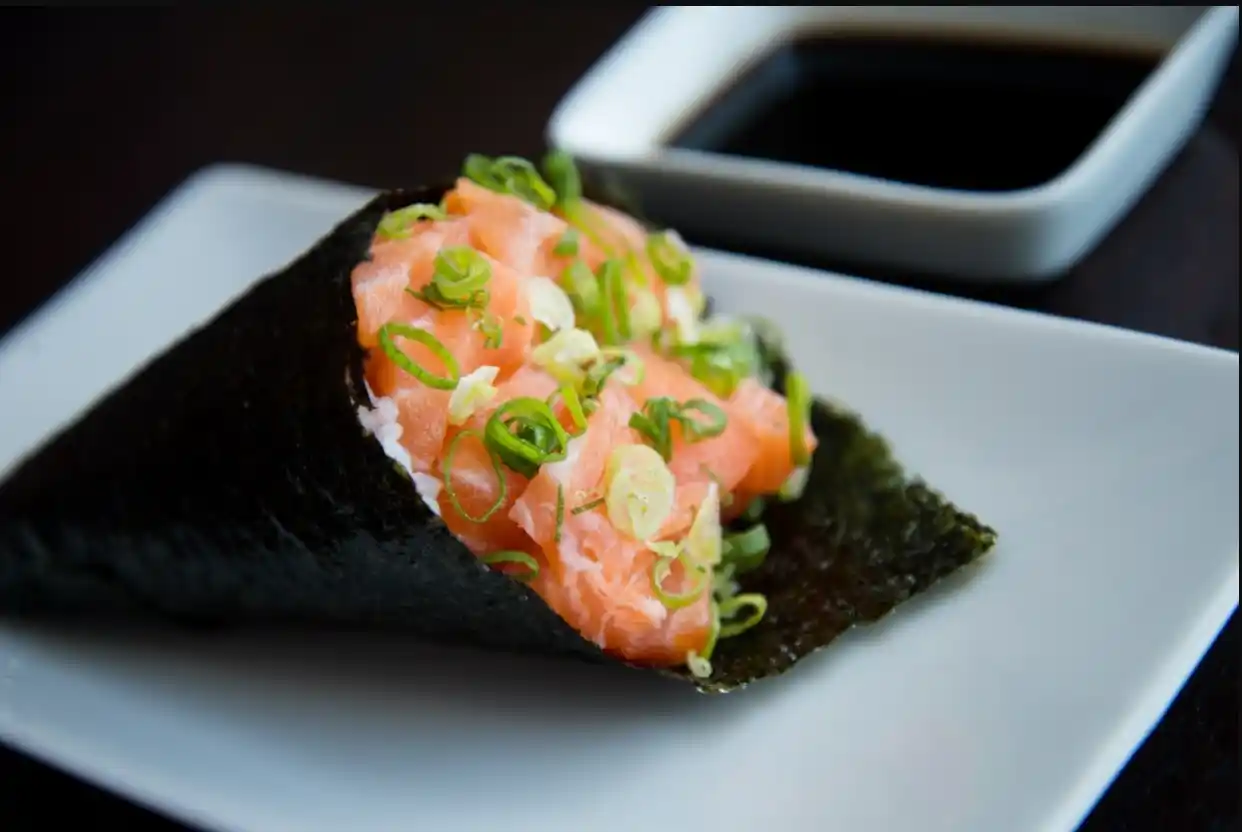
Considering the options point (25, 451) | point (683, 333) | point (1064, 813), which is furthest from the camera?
point (25, 451)

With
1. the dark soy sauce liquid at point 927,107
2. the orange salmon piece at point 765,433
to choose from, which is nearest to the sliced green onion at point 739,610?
the orange salmon piece at point 765,433

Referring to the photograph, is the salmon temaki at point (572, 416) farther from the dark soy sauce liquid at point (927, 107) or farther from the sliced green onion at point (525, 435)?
the dark soy sauce liquid at point (927, 107)

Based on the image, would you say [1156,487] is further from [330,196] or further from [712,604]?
[330,196]

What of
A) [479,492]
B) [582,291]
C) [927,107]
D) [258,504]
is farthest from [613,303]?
[927,107]

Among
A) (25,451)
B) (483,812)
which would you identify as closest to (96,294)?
(25,451)

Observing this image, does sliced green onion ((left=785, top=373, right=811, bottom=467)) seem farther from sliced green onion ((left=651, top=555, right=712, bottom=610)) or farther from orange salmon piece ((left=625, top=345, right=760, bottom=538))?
sliced green onion ((left=651, top=555, right=712, bottom=610))

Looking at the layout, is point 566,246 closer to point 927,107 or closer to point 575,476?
point 575,476
